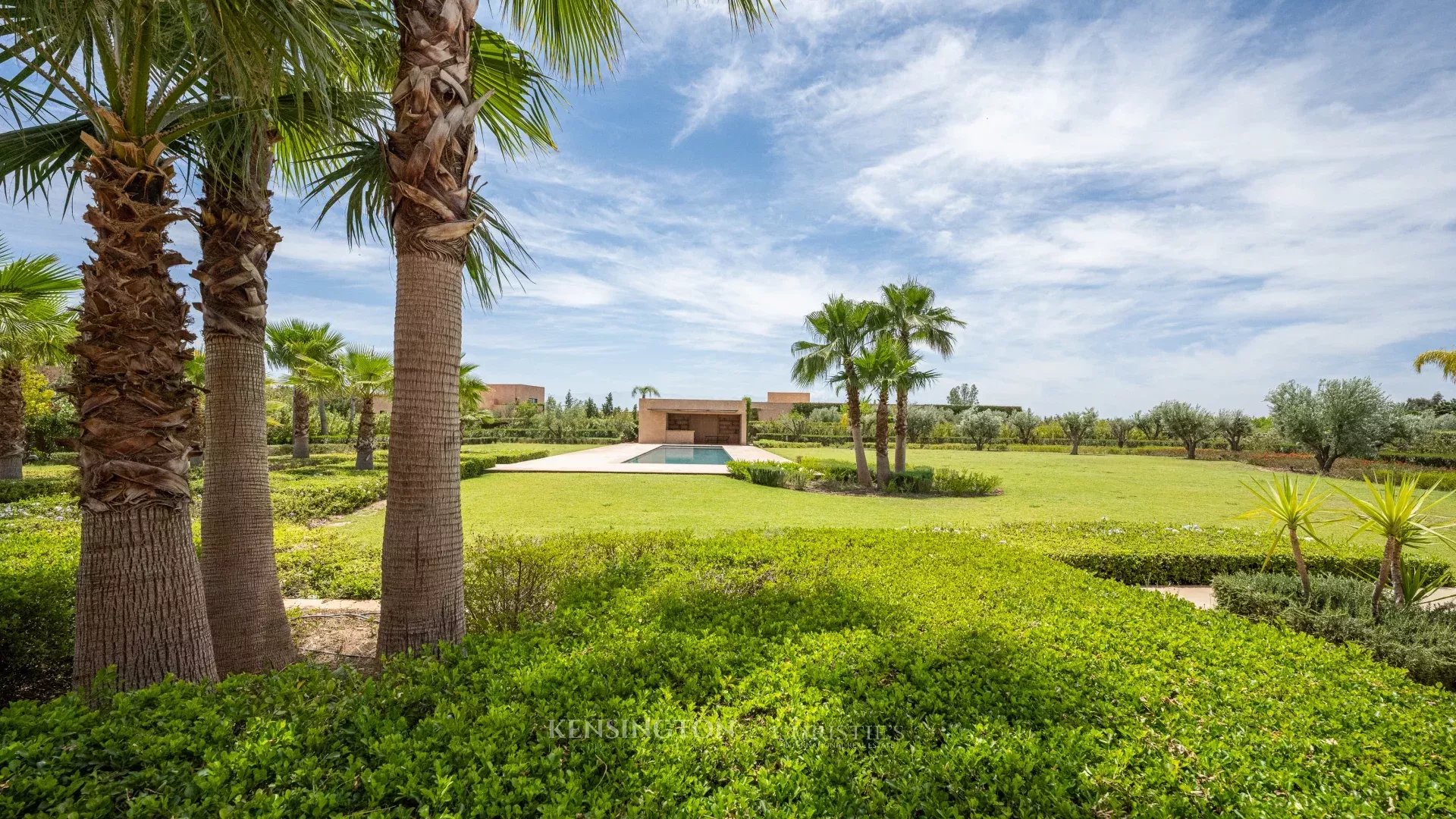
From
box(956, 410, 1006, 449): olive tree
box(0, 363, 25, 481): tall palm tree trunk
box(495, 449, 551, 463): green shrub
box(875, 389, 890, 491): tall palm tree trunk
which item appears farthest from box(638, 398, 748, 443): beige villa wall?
box(0, 363, 25, 481): tall palm tree trunk

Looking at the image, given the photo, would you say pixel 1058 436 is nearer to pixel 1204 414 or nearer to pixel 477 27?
pixel 1204 414

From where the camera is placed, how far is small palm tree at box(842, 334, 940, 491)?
53.0 feet

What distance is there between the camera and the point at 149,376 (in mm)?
3006

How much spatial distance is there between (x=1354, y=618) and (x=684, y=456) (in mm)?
25038

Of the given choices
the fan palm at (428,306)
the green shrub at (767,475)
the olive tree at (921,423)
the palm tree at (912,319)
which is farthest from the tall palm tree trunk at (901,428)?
the olive tree at (921,423)

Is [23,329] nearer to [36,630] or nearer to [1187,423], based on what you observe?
[36,630]

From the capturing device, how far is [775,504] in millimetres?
13461

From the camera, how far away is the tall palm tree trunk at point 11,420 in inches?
513

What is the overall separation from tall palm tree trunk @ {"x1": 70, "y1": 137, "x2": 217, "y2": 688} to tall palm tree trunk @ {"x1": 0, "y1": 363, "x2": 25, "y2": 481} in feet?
54.5

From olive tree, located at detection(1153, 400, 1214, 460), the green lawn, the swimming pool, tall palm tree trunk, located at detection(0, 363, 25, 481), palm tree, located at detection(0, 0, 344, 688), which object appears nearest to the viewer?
palm tree, located at detection(0, 0, 344, 688)

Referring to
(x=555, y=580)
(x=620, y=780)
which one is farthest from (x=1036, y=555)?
(x=620, y=780)

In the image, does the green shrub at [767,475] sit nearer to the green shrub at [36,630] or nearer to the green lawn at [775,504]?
the green lawn at [775,504]

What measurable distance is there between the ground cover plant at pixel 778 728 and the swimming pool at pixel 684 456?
19811 mm

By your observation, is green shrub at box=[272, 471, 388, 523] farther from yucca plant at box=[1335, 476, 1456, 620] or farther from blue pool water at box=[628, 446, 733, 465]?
yucca plant at box=[1335, 476, 1456, 620]
